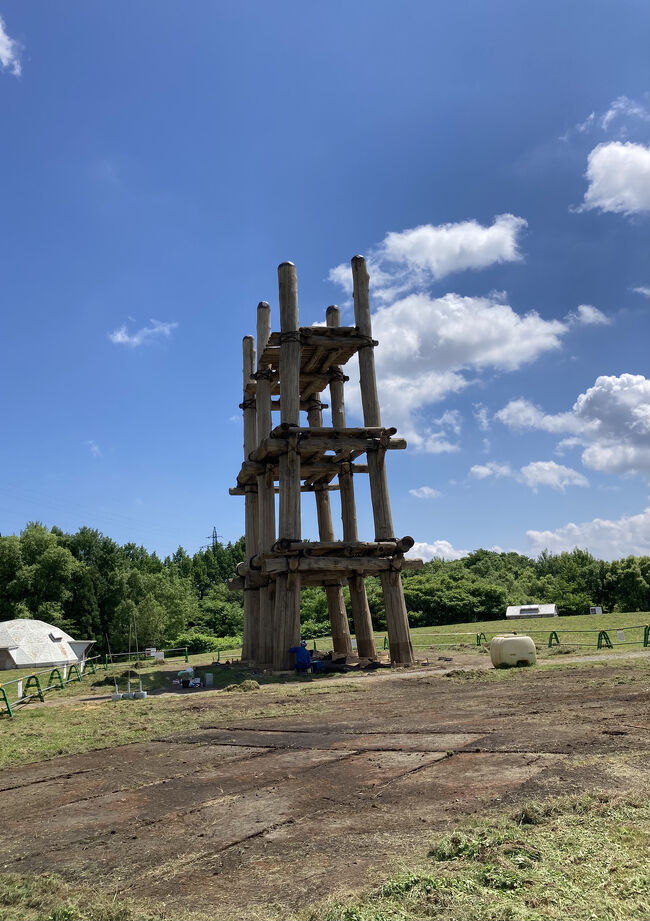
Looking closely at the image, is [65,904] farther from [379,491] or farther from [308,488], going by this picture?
[308,488]

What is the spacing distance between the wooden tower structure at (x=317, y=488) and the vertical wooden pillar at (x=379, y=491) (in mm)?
45

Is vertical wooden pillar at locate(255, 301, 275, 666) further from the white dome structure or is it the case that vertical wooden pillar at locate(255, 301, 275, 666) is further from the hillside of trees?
the hillside of trees

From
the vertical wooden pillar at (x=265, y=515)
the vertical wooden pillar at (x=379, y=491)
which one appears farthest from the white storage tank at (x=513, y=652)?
the vertical wooden pillar at (x=265, y=515)

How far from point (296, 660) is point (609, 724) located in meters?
17.2

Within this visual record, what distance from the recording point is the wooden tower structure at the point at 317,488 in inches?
1146

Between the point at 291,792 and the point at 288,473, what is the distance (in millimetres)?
21159

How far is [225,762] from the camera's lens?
11422 mm

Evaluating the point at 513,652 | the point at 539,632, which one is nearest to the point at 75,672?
the point at 513,652

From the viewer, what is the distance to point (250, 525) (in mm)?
38594

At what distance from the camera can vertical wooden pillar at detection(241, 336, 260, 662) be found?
37.1 metres

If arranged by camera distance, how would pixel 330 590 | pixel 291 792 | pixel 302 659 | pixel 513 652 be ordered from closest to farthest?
1. pixel 291 792
2. pixel 513 652
3. pixel 302 659
4. pixel 330 590

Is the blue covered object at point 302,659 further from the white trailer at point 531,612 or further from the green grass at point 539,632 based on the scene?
the white trailer at point 531,612

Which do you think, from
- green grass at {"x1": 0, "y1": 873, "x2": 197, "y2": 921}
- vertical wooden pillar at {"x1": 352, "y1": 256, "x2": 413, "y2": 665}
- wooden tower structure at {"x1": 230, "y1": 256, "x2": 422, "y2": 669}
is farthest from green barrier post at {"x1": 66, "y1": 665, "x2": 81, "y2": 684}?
green grass at {"x1": 0, "y1": 873, "x2": 197, "y2": 921}

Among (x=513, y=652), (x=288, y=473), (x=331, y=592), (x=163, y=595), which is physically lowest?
(x=513, y=652)
